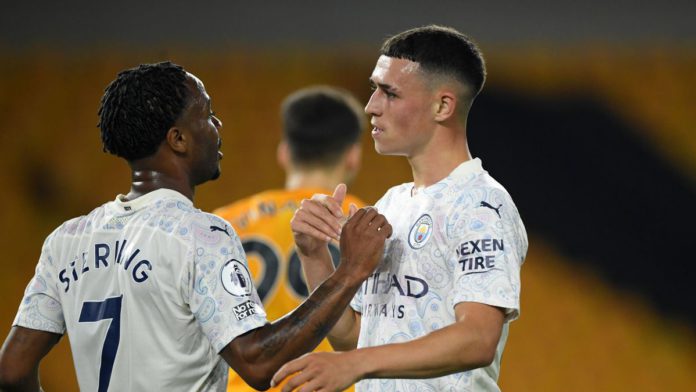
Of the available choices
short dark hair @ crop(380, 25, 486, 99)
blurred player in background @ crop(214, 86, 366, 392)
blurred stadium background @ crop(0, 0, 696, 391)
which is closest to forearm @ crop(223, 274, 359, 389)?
short dark hair @ crop(380, 25, 486, 99)

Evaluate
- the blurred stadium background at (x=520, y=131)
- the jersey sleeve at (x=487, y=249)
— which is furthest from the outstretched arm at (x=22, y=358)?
the blurred stadium background at (x=520, y=131)

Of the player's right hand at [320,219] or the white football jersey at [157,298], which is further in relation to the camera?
the player's right hand at [320,219]

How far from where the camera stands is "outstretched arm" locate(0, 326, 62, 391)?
7.48 feet

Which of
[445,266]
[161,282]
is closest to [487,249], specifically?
[445,266]

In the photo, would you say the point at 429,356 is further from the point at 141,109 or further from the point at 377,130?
the point at 141,109

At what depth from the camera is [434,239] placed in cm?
227

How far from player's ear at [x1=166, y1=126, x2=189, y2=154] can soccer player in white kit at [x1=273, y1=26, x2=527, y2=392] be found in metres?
0.34

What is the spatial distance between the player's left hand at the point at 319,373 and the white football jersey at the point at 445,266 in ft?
1.04

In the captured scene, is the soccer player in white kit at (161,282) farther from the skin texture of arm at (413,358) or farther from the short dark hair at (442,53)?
the short dark hair at (442,53)

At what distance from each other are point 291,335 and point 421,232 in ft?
1.38

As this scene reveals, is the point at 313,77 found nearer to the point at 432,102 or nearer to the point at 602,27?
the point at 602,27

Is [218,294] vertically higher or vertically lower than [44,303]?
higher

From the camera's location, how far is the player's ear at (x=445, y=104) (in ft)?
7.80

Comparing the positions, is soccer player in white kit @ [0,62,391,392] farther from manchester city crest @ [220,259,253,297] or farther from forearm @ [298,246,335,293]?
forearm @ [298,246,335,293]
